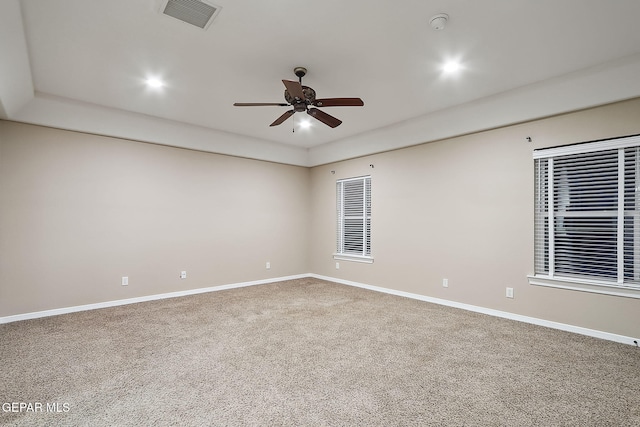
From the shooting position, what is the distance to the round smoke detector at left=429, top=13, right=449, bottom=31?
2424 mm

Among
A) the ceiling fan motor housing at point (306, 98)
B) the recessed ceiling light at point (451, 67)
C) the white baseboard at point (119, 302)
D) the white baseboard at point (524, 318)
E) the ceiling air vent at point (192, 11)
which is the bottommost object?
the white baseboard at point (119, 302)

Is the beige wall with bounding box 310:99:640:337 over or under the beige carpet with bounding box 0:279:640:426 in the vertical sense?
over

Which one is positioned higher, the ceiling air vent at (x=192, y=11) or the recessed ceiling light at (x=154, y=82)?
the ceiling air vent at (x=192, y=11)

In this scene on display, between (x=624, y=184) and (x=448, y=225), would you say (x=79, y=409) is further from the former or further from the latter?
(x=624, y=184)

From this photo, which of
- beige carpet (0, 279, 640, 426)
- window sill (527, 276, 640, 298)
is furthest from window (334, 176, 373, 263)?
window sill (527, 276, 640, 298)

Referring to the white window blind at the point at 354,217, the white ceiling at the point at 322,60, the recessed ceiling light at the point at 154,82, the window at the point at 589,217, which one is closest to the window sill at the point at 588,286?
the window at the point at 589,217

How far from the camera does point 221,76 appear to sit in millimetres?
3449

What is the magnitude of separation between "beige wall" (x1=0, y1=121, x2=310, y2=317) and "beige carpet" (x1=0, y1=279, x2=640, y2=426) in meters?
0.62

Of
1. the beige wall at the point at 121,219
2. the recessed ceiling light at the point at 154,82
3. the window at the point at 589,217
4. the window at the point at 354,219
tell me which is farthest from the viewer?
the window at the point at 354,219

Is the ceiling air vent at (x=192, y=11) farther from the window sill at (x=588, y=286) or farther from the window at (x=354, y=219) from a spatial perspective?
the window sill at (x=588, y=286)

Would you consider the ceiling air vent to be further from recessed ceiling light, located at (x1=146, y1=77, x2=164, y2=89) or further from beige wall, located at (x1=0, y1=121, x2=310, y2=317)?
beige wall, located at (x1=0, y1=121, x2=310, y2=317)

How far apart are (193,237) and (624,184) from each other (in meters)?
5.83

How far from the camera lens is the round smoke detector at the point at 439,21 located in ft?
7.95

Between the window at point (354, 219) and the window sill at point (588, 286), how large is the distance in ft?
8.58
